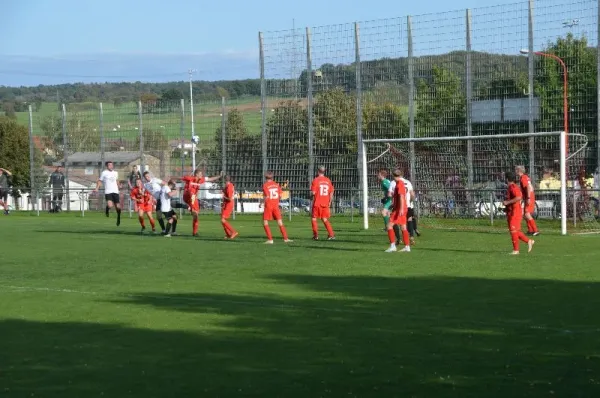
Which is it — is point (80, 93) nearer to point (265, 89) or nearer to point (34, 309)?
point (265, 89)

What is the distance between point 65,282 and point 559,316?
8.73 metres

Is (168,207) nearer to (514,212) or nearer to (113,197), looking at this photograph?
(113,197)

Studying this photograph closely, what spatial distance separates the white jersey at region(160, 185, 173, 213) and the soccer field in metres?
6.57

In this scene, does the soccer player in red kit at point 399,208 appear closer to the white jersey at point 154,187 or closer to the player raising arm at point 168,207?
the player raising arm at point 168,207

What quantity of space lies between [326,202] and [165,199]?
5.51m

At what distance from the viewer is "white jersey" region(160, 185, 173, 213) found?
31375 mm

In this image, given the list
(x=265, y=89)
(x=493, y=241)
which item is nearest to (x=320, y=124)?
(x=265, y=89)

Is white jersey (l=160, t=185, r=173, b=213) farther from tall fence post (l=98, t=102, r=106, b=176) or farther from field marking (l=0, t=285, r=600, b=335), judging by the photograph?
tall fence post (l=98, t=102, r=106, b=176)

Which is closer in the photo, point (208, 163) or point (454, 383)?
point (454, 383)

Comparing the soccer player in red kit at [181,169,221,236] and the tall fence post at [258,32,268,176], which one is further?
the tall fence post at [258,32,268,176]

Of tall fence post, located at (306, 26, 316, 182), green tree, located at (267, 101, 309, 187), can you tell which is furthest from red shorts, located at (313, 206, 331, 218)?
tall fence post, located at (306, 26, 316, 182)

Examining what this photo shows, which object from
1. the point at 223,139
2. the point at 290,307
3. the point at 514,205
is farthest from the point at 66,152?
the point at 290,307

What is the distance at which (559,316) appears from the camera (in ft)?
44.4

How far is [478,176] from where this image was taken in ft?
116
